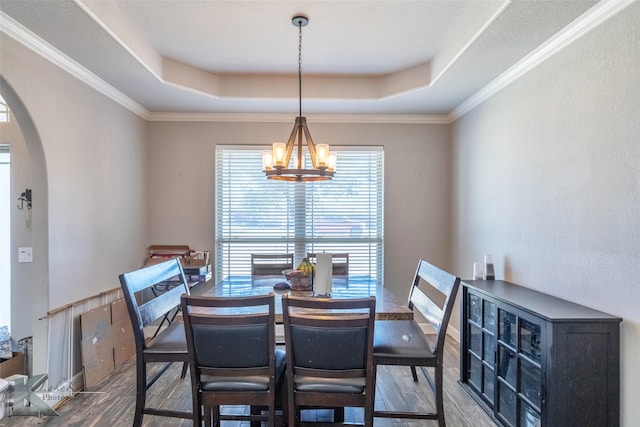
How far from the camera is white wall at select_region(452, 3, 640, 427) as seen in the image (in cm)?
179

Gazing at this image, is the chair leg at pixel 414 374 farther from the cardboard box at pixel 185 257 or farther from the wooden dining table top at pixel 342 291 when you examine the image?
the cardboard box at pixel 185 257

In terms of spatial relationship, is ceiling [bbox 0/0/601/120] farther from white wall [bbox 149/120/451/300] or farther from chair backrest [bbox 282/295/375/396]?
chair backrest [bbox 282/295/375/396]

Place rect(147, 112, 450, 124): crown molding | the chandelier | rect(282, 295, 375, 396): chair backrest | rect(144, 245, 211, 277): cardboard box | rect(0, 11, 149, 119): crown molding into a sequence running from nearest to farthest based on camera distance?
1. rect(282, 295, 375, 396): chair backrest
2. rect(0, 11, 149, 119): crown molding
3. the chandelier
4. rect(144, 245, 211, 277): cardboard box
5. rect(147, 112, 450, 124): crown molding

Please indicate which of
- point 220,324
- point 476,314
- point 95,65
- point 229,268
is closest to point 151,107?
point 95,65

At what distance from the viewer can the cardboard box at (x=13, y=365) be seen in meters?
2.65

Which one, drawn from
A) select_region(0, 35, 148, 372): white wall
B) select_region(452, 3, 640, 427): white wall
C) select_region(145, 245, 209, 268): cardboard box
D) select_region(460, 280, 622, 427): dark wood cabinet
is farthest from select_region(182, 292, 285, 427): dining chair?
select_region(145, 245, 209, 268): cardboard box

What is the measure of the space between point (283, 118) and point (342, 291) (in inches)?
94.4

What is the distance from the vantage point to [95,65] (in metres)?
2.79

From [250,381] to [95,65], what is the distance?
8.93 ft

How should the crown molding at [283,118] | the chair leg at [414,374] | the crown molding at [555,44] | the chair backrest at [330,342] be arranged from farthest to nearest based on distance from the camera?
the crown molding at [283,118]
the chair leg at [414,374]
the crown molding at [555,44]
the chair backrest at [330,342]

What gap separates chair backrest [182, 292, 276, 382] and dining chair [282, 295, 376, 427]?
0.10 m

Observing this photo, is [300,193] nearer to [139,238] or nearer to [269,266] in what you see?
[269,266]

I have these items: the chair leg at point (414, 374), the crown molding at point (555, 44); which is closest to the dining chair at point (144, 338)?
the chair leg at point (414, 374)

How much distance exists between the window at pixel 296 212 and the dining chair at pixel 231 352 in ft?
8.04
